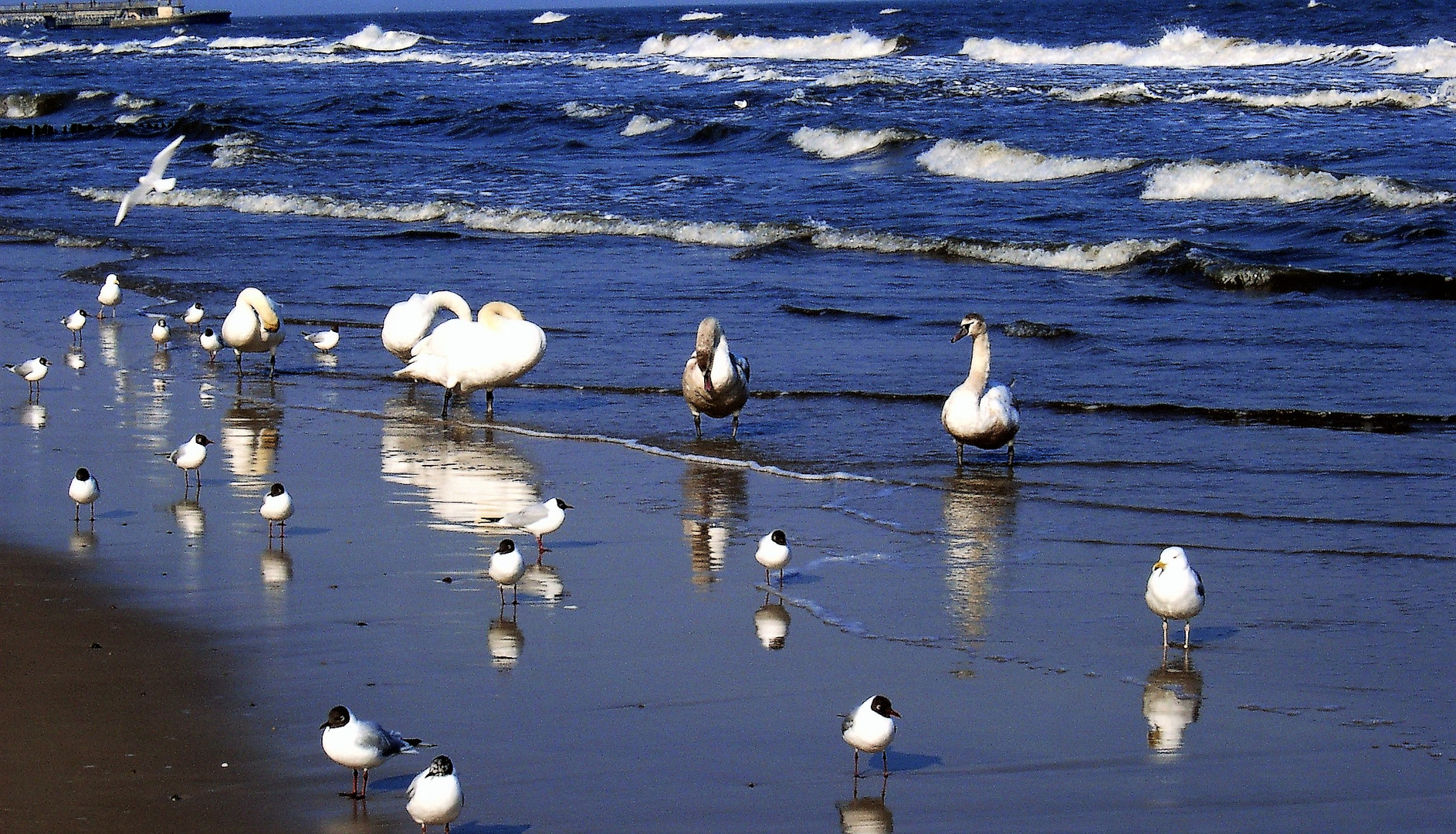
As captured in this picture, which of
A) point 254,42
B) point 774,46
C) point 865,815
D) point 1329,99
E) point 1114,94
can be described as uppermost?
point 254,42

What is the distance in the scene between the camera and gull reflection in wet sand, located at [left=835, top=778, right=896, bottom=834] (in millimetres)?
5297

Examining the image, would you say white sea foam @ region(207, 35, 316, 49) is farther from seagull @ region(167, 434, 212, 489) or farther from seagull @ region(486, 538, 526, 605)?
seagull @ region(486, 538, 526, 605)

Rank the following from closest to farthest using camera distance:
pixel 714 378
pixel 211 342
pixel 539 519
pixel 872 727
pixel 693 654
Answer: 1. pixel 872 727
2. pixel 693 654
3. pixel 539 519
4. pixel 714 378
5. pixel 211 342

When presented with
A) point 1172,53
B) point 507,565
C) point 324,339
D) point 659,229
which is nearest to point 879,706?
point 507,565

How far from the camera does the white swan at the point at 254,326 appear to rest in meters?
13.6

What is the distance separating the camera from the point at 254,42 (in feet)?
326

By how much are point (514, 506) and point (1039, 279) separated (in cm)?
1035

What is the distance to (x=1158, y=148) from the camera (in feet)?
96.0

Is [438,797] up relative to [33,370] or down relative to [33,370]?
down

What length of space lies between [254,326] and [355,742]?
8.76 meters

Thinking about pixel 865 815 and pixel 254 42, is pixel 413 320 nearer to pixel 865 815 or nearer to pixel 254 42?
pixel 865 815

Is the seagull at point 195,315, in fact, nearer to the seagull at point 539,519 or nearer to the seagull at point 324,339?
the seagull at point 324,339

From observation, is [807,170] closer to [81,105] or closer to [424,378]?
[424,378]

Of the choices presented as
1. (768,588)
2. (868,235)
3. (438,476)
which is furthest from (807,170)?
(768,588)
